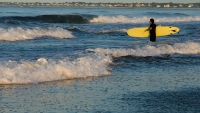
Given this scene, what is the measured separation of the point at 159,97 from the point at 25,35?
2049 cm

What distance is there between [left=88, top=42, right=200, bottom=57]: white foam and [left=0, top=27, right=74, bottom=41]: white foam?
30.5 feet

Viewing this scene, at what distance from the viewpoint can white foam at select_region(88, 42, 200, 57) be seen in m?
22.9

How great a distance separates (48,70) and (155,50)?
9.26 meters

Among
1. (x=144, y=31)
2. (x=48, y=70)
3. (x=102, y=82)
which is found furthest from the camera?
(x=144, y=31)

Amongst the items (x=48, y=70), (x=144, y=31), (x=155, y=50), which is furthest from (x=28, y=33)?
(x=48, y=70)

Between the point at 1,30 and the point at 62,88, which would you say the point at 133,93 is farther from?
the point at 1,30

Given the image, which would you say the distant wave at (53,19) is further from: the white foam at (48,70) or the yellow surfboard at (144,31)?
the white foam at (48,70)

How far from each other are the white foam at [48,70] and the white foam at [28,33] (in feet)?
45.6

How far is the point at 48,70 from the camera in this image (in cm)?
1620

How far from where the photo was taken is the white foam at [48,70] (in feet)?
49.4

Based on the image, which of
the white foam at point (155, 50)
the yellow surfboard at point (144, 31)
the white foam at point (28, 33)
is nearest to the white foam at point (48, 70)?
the white foam at point (155, 50)

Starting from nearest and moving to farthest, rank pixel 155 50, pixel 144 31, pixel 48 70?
pixel 48 70 < pixel 155 50 < pixel 144 31

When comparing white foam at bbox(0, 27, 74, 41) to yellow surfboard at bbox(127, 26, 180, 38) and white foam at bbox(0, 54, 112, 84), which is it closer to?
yellow surfboard at bbox(127, 26, 180, 38)

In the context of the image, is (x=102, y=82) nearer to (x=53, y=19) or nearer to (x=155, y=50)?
(x=155, y=50)
